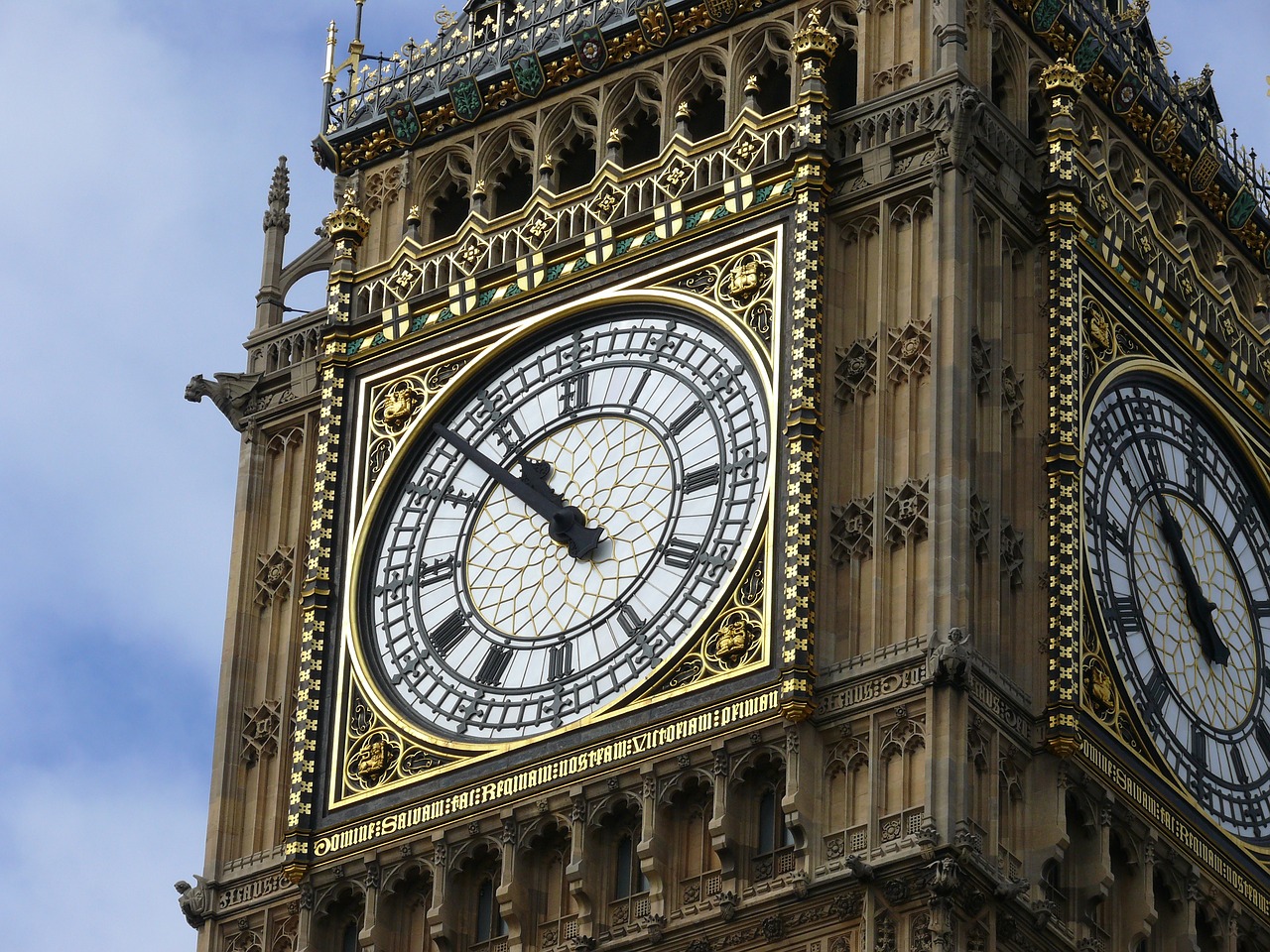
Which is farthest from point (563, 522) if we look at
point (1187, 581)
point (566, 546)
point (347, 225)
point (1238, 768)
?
point (1238, 768)

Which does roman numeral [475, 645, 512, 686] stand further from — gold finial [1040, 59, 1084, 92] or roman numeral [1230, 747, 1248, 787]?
gold finial [1040, 59, 1084, 92]

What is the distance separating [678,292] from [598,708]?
13.0ft

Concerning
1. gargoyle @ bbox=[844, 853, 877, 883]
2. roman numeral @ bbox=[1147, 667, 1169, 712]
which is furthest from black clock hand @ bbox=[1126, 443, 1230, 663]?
gargoyle @ bbox=[844, 853, 877, 883]

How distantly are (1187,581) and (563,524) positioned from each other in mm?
5592

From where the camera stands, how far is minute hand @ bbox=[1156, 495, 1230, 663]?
41.1 metres

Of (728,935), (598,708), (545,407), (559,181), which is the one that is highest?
(559,181)

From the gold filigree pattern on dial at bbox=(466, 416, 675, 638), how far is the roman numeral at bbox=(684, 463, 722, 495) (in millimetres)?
194

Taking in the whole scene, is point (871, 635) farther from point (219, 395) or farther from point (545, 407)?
point (219, 395)

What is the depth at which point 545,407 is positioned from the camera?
41.2 m

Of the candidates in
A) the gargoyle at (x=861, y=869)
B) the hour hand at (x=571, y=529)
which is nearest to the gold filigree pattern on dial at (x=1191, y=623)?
the hour hand at (x=571, y=529)

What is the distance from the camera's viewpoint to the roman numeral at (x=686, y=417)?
1582 inches

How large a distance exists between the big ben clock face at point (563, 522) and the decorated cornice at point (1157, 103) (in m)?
4.95

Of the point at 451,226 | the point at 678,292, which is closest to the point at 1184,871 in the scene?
the point at 678,292

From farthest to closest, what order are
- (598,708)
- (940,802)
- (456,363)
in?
(456,363) < (598,708) < (940,802)
